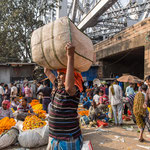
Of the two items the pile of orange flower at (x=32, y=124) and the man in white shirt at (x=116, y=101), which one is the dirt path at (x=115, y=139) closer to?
the man in white shirt at (x=116, y=101)

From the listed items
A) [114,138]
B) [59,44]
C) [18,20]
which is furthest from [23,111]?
[18,20]

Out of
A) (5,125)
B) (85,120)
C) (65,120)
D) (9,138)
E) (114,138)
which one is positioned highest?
(65,120)

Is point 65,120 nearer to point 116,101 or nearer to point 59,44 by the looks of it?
point 59,44

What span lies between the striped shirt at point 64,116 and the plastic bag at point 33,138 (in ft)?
8.52

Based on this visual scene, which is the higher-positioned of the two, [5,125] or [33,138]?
[5,125]

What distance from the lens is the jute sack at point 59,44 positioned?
1719mm

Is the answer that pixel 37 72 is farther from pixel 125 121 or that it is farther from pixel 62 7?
pixel 125 121

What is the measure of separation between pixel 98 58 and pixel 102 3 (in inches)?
228

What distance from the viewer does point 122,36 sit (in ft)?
40.4

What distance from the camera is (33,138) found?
403cm

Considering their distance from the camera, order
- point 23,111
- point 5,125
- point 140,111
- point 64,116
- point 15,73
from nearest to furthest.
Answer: point 64,116, point 5,125, point 140,111, point 23,111, point 15,73

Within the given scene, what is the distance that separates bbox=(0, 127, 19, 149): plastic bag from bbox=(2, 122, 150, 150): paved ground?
0.61 feet

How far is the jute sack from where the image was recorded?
1.72 m

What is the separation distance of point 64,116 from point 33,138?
109 inches
